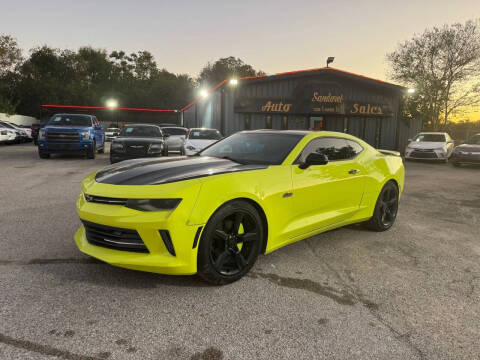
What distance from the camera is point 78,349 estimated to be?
2.17m

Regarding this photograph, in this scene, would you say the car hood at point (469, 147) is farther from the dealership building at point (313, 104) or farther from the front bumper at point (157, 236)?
the front bumper at point (157, 236)

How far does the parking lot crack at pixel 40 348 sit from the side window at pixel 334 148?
2.75 m

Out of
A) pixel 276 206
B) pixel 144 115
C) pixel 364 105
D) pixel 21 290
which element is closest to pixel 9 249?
pixel 21 290

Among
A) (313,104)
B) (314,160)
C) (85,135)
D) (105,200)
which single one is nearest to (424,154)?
(313,104)

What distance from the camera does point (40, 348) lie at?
2.16 meters

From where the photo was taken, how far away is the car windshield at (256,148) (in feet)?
12.6

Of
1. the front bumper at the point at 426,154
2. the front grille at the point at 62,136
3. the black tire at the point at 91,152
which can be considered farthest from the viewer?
the front bumper at the point at 426,154

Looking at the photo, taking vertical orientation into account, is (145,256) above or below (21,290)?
above

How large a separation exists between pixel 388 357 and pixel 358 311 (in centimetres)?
57

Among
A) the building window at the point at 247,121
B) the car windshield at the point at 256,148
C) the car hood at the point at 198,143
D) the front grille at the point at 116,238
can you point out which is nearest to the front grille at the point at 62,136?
the car hood at the point at 198,143

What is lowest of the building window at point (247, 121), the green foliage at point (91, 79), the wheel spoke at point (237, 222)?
the wheel spoke at point (237, 222)

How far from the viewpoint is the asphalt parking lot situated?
88.1 inches

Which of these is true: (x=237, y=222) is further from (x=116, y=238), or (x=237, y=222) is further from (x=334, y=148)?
(x=334, y=148)

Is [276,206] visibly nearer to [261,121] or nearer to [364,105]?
[261,121]
